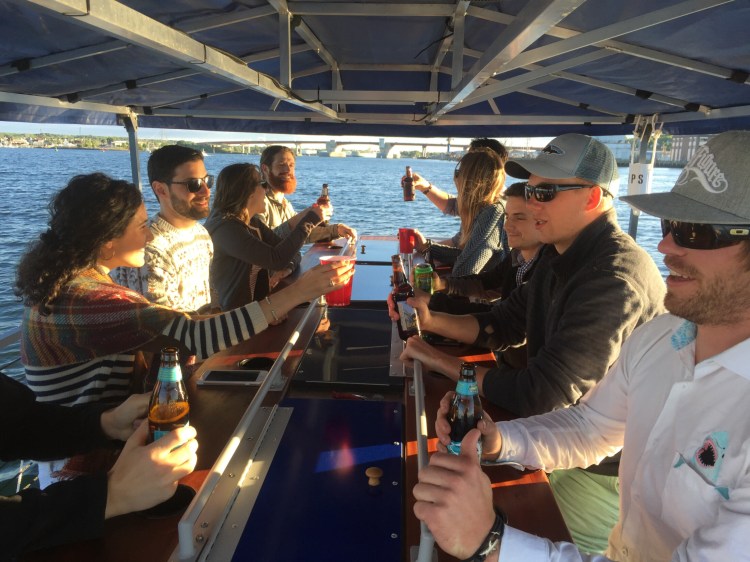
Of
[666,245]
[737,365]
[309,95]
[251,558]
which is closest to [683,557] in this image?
[737,365]

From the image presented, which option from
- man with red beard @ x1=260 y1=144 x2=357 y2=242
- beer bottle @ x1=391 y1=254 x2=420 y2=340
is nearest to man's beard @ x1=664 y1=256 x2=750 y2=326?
beer bottle @ x1=391 y1=254 x2=420 y2=340

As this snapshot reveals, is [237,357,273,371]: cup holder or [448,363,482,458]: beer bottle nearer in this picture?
[448,363,482,458]: beer bottle

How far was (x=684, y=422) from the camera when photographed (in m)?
1.29

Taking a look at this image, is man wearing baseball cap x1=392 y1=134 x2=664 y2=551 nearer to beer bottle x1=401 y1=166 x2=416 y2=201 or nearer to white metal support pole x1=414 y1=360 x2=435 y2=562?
white metal support pole x1=414 y1=360 x2=435 y2=562

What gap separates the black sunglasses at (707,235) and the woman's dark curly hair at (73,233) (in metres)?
1.88

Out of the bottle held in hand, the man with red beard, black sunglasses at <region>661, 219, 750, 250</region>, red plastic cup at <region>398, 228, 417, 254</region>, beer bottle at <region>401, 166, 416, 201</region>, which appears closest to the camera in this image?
black sunglasses at <region>661, 219, 750, 250</region>

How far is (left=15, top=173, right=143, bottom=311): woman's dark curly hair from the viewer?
1793 mm

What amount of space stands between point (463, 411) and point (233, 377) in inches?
40.0

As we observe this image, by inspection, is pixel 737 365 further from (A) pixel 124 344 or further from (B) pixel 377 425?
(A) pixel 124 344

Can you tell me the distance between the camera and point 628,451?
4.94 ft

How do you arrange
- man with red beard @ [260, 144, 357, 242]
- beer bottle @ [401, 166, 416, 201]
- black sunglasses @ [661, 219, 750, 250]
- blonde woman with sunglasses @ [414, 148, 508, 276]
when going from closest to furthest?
1. black sunglasses @ [661, 219, 750, 250]
2. blonde woman with sunglasses @ [414, 148, 508, 276]
3. beer bottle @ [401, 166, 416, 201]
4. man with red beard @ [260, 144, 357, 242]

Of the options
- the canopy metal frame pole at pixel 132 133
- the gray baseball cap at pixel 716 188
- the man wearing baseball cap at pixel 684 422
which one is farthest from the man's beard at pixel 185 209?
the canopy metal frame pole at pixel 132 133

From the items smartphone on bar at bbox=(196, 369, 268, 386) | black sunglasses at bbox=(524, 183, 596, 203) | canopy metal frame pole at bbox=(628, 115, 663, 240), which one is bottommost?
smartphone on bar at bbox=(196, 369, 268, 386)

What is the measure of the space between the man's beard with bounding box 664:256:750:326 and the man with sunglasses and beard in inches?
90.5
